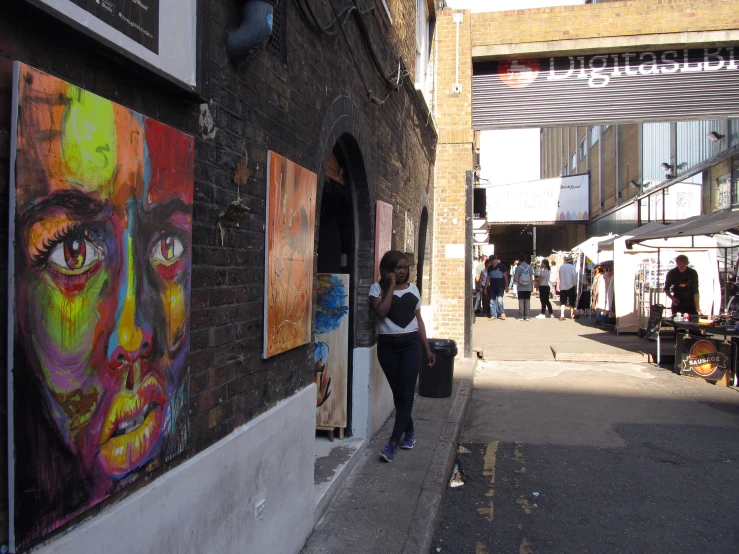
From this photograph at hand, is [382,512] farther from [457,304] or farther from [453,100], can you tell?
[453,100]

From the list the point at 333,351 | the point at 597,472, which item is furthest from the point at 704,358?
the point at 333,351

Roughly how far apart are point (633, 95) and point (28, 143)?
1207 cm

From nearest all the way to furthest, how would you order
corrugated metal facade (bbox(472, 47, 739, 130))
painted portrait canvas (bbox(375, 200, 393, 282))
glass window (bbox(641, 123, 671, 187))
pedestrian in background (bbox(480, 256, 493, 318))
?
painted portrait canvas (bbox(375, 200, 393, 282)) → corrugated metal facade (bbox(472, 47, 739, 130)) → glass window (bbox(641, 123, 671, 187)) → pedestrian in background (bbox(480, 256, 493, 318))

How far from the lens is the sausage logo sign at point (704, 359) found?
30.8 feet

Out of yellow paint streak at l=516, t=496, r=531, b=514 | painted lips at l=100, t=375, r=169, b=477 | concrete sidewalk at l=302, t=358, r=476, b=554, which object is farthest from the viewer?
yellow paint streak at l=516, t=496, r=531, b=514

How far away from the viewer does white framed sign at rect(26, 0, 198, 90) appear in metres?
1.77

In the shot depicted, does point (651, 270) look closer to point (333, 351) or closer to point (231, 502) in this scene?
point (333, 351)

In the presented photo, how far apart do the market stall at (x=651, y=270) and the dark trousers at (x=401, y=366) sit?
9029mm

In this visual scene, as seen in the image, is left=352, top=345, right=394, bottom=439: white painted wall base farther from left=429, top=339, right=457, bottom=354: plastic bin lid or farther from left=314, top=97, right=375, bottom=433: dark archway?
left=429, top=339, right=457, bottom=354: plastic bin lid

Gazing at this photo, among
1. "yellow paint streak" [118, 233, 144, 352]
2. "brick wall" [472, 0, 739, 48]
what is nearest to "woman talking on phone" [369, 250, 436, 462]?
"yellow paint streak" [118, 233, 144, 352]

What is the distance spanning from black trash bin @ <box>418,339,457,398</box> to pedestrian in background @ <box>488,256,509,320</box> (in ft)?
36.1

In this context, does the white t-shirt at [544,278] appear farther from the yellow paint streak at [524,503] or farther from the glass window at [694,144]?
the yellow paint streak at [524,503]

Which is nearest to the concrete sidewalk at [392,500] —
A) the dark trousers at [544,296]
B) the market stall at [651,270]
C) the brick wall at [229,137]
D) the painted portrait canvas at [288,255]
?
the brick wall at [229,137]

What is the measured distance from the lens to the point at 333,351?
5480mm
